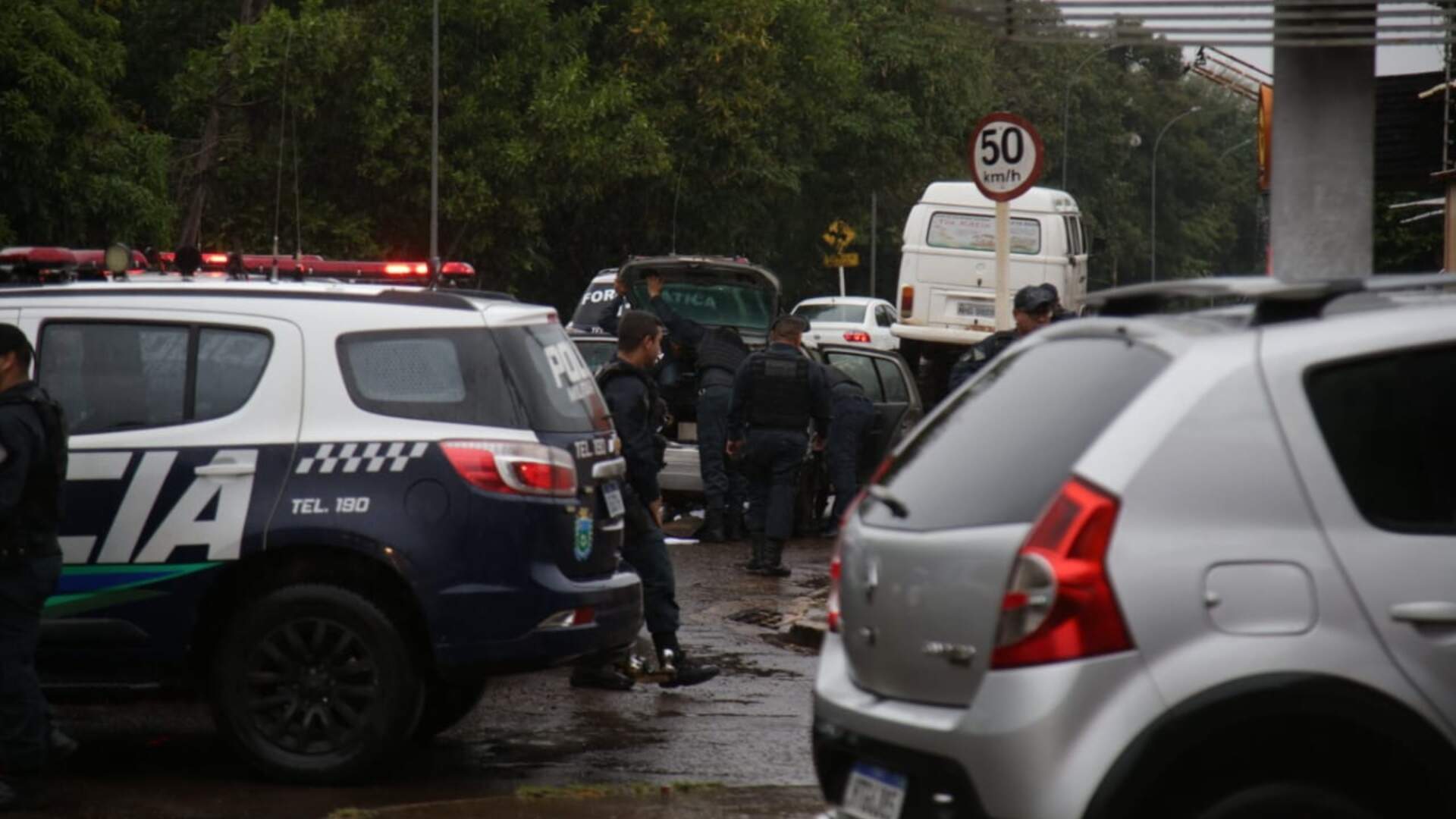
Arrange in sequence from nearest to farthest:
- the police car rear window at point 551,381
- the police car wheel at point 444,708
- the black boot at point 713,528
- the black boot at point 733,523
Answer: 1. the police car rear window at point 551,381
2. the police car wheel at point 444,708
3. the black boot at point 713,528
4. the black boot at point 733,523

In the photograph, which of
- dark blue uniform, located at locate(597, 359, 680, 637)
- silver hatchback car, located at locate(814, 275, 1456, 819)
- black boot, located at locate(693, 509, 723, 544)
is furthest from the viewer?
black boot, located at locate(693, 509, 723, 544)

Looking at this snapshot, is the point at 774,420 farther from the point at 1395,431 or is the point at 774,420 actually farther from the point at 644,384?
the point at 1395,431

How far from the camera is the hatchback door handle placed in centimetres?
457

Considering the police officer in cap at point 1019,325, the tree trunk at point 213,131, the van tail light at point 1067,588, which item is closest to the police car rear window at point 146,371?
the van tail light at point 1067,588

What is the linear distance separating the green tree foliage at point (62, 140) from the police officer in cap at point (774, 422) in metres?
13.6

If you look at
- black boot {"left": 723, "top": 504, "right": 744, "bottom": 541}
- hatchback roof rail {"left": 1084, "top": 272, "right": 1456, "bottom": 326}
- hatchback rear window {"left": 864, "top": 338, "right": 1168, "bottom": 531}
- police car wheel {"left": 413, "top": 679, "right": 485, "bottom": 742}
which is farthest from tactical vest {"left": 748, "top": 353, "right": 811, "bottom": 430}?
hatchback rear window {"left": 864, "top": 338, "right": 1168, "bottom": 531}

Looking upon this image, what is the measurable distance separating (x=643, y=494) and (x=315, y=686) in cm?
253

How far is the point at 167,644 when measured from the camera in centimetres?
788

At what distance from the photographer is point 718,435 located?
17.5 metres

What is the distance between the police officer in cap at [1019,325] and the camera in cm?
1213

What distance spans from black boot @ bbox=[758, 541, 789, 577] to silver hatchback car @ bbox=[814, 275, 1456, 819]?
34.4ft

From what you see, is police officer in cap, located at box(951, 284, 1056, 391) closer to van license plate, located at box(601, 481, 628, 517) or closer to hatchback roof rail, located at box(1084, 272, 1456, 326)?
van license plate, located at box(601, 481, 628, 517)

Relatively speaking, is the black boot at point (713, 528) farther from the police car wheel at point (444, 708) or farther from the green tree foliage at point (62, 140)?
the green tree foliage at point (62, 140)

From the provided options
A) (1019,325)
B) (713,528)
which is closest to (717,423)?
(713,528)
